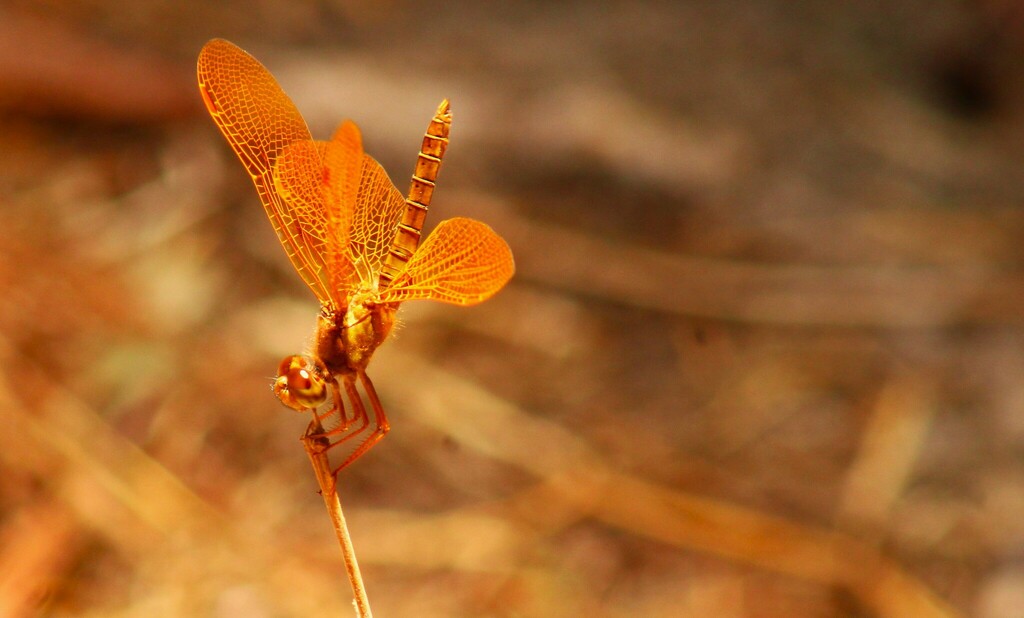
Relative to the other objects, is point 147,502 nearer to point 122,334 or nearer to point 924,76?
point 122,334

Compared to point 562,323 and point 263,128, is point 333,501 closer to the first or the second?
point 263,128

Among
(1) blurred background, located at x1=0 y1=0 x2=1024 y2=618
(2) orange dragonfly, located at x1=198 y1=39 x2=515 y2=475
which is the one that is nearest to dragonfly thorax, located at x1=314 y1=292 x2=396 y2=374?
(2) orange dragonfly, located at x1=198 y1=39 x2=515 y2=475

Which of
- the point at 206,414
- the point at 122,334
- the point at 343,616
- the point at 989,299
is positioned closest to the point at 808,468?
the point at 989,299

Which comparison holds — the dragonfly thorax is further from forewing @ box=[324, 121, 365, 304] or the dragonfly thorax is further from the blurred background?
the blurred background

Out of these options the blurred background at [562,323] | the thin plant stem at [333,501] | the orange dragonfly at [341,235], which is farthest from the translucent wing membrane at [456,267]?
the blurred background at [562,323]

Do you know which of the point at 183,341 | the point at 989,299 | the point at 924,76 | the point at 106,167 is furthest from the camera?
the point at 924,76

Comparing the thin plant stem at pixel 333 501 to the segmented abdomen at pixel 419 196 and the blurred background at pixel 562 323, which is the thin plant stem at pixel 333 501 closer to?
the segmented abdomen at pixel 419 196
